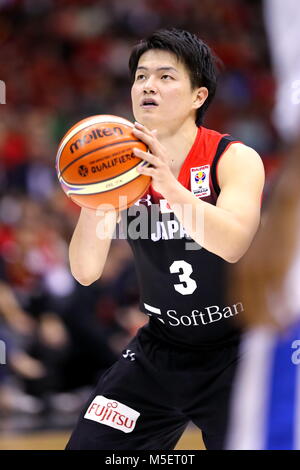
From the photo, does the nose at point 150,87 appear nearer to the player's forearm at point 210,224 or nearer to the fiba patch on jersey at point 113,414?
the player's forearm at point 210,224

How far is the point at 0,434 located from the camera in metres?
6.24

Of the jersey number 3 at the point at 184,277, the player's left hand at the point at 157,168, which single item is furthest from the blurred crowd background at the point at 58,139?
the player's left hand at the point at 157,168

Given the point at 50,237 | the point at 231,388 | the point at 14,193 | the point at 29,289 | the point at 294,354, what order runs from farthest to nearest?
the point at 14,193
the point at 50,237
the point at 29,289
the point at 231,388
the point at 294,354

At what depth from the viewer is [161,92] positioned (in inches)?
138

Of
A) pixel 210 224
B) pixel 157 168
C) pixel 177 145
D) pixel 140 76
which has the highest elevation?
pixel 140 76

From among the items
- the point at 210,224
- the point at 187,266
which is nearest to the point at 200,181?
the point at 187,266

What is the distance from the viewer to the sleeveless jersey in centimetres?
350

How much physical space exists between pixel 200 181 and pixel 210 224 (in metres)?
0.52

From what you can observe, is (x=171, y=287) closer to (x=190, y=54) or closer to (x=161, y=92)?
(x=161, y=92)

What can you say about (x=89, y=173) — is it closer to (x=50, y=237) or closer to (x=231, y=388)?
(x=231, y=388)

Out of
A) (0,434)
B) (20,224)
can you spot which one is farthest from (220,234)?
(20,224)

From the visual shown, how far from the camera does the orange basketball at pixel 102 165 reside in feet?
10.3

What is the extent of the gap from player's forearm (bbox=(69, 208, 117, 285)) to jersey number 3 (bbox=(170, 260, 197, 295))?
14.5 inches

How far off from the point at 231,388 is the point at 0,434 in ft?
11.0
